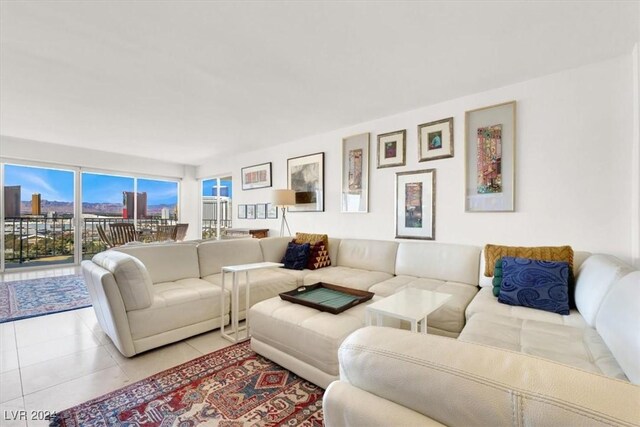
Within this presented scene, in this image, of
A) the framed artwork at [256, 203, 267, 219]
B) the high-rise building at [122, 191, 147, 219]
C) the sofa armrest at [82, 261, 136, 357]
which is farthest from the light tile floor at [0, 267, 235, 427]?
the high-rise building at [122, 191, 147, 219]

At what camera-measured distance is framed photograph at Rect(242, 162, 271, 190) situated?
5.19 m

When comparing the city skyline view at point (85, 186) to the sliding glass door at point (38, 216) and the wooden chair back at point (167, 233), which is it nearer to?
the sliding glass door at point (38, 216)

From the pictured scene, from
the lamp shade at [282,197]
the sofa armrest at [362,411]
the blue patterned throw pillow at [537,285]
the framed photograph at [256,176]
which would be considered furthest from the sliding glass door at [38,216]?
the blue patterned throw pillow at [537,285]

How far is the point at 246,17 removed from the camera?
1823 millimetres

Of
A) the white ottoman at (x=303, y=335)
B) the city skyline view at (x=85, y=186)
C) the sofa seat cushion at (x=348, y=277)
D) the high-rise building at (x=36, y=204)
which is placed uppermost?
the city skyline view at (x=85, y=186)

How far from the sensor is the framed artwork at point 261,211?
5270mm

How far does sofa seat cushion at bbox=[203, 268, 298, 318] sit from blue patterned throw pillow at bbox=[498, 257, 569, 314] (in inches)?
80.0

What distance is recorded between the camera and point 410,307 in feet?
5.59

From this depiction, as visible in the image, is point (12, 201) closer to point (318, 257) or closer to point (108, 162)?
point (108, 162)

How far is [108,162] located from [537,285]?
7390 millimetres

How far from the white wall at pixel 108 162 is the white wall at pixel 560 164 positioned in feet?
18.9

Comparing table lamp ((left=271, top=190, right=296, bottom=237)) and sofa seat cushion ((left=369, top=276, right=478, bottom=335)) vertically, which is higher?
table lamp ((left=271, top=190, right=296, bottom=237))

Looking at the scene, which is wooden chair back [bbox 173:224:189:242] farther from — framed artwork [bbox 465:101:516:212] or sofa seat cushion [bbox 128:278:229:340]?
framed artwork [bbox 465:101:516:212]

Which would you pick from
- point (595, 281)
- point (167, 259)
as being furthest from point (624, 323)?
point (167, 259)
